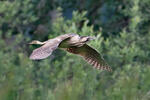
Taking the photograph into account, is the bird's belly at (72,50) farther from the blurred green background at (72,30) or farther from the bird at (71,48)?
the blurred green background at (72,30)

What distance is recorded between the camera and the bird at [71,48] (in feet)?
17.8

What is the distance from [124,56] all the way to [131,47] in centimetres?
24

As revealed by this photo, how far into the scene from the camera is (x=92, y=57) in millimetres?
6879

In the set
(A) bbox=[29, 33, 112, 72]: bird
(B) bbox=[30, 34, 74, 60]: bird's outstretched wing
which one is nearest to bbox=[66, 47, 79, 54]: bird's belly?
(A) bbox=[29, 33, 112, 72]: bird

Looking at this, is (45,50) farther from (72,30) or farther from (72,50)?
(72,30)

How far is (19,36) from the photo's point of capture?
38.5ft

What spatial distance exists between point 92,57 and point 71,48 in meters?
0.32

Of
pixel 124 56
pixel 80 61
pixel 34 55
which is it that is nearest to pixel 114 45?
pixel 124 56

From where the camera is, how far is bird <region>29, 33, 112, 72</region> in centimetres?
542

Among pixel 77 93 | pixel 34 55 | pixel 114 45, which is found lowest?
pixel 77 93

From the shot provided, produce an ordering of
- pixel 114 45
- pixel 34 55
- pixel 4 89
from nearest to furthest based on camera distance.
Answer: pixel 4 89
pixel 34 55
pixel 114 45

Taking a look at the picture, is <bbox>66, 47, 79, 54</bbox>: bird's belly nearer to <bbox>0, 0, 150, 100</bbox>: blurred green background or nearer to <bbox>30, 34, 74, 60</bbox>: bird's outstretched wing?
<bbox>30, 34, 74, 60</bbox>: bird's outstretched wing

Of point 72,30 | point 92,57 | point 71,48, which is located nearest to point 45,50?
point 71,48

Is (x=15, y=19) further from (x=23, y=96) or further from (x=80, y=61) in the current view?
(x=23, y=96)
